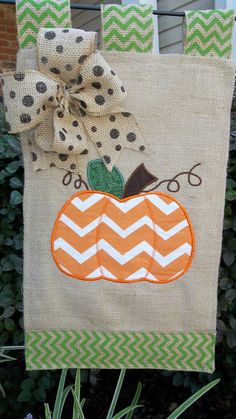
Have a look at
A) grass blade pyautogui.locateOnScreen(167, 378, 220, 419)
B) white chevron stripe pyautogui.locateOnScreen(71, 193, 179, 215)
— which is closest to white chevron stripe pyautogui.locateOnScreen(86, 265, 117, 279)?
white chevron stripe pyautogui.locateOnScreen(71, 193, 179, 215)

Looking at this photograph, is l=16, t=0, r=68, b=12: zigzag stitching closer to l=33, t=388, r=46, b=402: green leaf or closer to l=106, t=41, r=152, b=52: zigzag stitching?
l=106, t=41, r=152, b=52: zigzag stitching

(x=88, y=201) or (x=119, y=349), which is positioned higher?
(x=88, y=201)

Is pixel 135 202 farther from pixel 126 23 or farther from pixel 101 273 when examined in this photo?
pixel 126 23

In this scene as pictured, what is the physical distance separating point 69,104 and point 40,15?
0.21 metres

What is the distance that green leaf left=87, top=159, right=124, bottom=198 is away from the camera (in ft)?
3.23

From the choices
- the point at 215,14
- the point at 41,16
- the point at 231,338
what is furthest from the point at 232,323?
the point at 41,16

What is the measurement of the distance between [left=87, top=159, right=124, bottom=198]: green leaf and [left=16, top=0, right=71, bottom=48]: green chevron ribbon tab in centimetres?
33

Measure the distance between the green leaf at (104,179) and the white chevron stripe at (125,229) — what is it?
7cm

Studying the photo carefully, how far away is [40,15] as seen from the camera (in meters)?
0.94

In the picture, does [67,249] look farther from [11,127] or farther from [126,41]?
[126,41]

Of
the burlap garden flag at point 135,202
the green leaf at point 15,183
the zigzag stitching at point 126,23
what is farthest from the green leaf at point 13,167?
the zigzag stitching at point 126,23

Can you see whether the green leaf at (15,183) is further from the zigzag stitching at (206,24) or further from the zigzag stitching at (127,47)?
the zigzag stitching at (206,24)

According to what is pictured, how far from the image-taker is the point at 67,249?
0.99 meters

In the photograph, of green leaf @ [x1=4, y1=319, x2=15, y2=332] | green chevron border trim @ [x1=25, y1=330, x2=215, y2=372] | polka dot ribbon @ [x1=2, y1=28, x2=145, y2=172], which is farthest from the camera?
green leaf @ [x1=4, y1=319, x2=15, y2=332]
